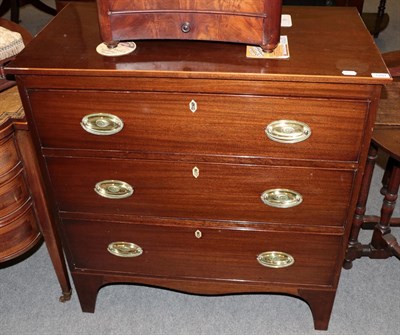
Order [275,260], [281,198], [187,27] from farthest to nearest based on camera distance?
[275,260]
[281,198]
[187,27]

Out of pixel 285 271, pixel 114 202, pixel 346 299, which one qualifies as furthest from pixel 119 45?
pixel 346 299

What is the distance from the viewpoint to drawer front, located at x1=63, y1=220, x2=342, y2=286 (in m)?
1.72

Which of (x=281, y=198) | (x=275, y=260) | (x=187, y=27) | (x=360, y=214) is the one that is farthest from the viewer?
(x=360, y=214)

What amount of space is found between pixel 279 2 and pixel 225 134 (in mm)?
383

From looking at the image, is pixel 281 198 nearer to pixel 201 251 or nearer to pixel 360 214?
pixel 201 251

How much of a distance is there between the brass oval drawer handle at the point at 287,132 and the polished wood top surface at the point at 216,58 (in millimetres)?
148

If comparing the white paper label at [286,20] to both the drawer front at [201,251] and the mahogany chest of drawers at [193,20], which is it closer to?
the mahogany chest of drawers at [193,20]

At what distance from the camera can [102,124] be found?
4.90ft

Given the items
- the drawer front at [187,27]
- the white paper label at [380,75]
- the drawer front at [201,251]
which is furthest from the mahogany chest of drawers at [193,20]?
the drawer front at [201,251]

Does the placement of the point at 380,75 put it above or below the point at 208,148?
above

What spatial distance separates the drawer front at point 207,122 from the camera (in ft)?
4.58

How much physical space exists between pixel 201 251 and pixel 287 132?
0.58 meters

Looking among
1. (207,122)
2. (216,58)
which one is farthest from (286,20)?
(207,122)

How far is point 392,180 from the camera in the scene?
199cm
